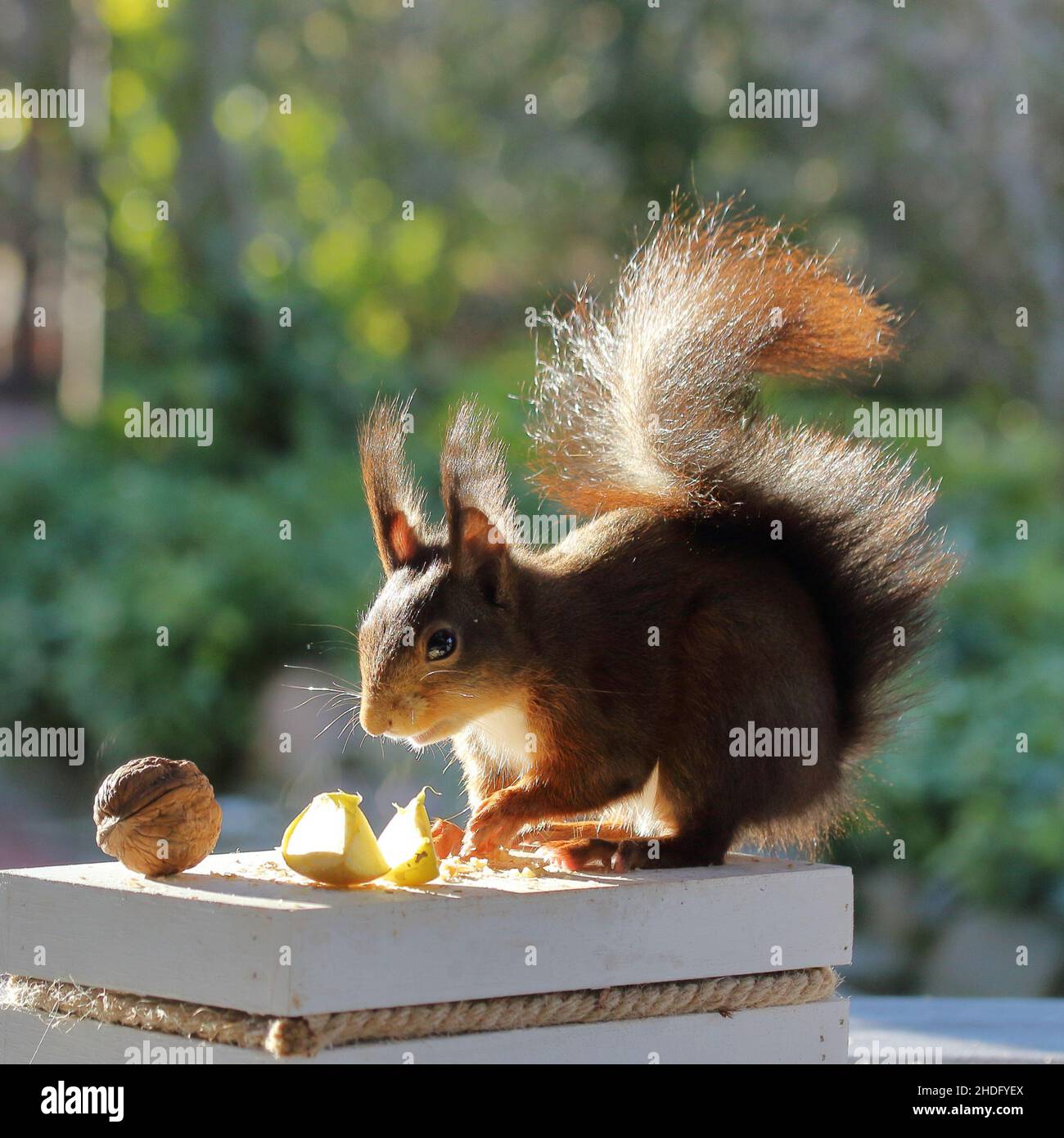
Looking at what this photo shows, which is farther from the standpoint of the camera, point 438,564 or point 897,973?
point 897,973

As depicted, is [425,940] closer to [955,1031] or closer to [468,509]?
[468,509]

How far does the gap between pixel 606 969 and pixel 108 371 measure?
15.1ft

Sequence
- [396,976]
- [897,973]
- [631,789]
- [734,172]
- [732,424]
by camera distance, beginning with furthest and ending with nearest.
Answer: [734,172] → [897,973] → [732,424] → [631,789] → [396,976]

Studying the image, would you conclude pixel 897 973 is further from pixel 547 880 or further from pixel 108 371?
pixel 108 371

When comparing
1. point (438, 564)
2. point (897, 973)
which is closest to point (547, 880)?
point (438, 564)

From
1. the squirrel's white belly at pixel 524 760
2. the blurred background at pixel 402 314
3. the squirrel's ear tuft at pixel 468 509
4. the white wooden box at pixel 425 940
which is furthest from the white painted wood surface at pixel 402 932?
the blurred background at pixel 402 314

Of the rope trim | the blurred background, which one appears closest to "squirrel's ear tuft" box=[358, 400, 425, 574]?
the rope trim

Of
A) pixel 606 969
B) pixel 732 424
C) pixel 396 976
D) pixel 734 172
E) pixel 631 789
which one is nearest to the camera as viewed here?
pixel 396 976

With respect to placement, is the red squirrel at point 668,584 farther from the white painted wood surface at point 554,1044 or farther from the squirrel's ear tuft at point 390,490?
the white painted wood surface at point 554,1044

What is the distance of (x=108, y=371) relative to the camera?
223 inches

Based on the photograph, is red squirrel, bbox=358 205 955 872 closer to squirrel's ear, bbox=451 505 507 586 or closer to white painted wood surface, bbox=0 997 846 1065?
squirrel's ear, bbox=451 505 507 586

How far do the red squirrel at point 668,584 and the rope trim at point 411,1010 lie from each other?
15 centimetres

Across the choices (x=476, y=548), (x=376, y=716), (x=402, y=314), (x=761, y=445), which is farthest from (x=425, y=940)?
(x=402, y=314)

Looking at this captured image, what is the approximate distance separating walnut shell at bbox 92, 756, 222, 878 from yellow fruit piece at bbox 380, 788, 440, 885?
189 mm
